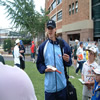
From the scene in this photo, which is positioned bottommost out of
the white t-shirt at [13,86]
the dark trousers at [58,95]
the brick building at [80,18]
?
the dark trousers at [58,95]

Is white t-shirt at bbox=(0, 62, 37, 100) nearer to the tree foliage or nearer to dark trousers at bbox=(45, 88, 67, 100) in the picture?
dark trousers at bbox=(45, 88, 67, 100)

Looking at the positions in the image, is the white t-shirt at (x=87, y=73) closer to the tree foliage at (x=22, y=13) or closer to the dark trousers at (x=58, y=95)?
the dark trousers at (x=58, y=95)

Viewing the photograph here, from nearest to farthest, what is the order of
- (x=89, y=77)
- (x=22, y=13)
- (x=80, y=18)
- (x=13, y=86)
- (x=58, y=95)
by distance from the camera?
(x=13, y=86)
(x=58, y=95)
(x=89, y=77)
(x=80, y=18)
(x=22, y=13)

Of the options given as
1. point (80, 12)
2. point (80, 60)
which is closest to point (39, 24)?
point (80, 12)

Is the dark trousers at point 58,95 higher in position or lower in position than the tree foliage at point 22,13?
lower

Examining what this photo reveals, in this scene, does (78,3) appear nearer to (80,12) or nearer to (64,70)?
(80,12)

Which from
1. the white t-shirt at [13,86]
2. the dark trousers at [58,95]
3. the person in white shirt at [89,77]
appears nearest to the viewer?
the white t-shirt at [13,86]

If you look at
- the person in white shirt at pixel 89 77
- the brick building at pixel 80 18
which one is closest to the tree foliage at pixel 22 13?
the brick building at pixel 80 18

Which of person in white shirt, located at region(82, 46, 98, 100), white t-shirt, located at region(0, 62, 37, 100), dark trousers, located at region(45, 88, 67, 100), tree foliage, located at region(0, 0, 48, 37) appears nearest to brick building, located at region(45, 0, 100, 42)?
tree foliage, located at region(0, 0, 48, 37)

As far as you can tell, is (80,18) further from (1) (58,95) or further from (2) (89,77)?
(1) (58,95)

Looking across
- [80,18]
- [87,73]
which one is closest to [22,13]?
[80,18]

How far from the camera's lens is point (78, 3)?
70.0 ft

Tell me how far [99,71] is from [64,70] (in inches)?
28.6

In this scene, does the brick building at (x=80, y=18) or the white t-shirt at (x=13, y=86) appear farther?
the brick building at (x=80, y=18)
